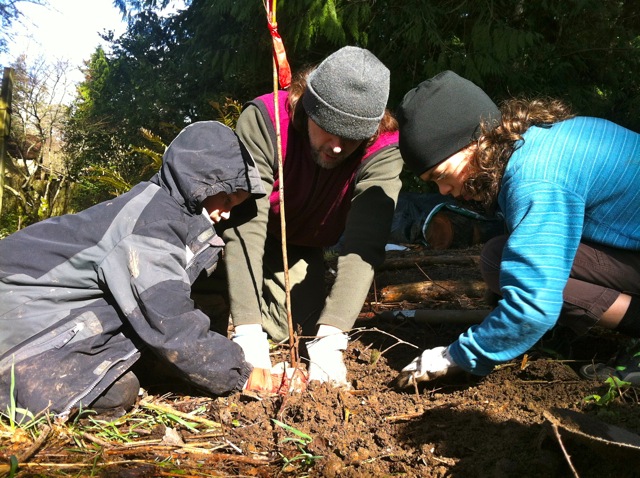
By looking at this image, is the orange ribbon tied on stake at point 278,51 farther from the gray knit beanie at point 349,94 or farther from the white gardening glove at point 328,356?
the white gardening glove at point 328,356

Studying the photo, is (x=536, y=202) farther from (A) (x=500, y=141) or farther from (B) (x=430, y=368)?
(B) (x=430, y=368)

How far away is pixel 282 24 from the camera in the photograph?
6336 millimetres

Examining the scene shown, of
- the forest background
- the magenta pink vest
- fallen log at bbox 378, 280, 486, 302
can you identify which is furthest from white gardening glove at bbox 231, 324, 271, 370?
the forest background

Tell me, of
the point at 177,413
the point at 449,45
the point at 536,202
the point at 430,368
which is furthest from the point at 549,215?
the point at 449,45

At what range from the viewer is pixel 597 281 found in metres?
2.41

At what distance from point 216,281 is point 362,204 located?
3.22 feet

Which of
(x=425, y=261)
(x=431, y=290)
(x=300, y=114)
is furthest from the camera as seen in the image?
(x=425, y=261)

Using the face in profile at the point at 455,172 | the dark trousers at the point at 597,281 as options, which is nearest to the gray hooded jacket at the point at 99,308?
the face in profile at the point at 455,172

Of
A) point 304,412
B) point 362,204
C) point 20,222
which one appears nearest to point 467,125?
point 362,204

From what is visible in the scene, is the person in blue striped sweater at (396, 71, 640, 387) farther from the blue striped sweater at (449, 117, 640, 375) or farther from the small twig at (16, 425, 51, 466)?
the small twig at (16, 425, 51, 466)

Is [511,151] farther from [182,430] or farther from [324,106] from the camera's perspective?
[182,430]

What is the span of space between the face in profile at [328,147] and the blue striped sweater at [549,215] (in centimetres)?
83

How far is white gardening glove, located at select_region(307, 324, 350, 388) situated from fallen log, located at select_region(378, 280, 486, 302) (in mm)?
1356

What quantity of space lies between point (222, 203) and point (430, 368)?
117 cm
